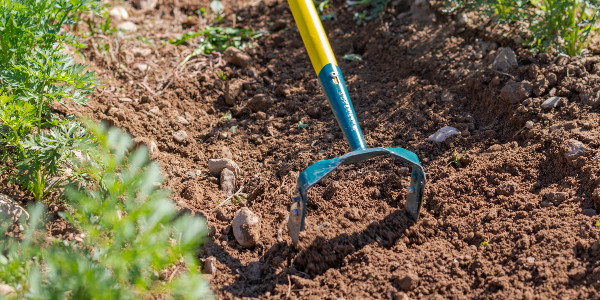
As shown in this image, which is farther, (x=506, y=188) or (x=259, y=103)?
(x=259, y=103)

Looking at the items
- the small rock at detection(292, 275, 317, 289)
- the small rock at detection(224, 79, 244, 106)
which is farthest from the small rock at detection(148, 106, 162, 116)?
the small rock at detection(292, 275, 317, 289)

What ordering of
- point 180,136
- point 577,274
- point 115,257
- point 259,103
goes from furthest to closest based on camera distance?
point 259,103
point 180,136
point 577,274
point 115,257

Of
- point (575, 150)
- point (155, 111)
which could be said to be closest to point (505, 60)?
point (575, 150)

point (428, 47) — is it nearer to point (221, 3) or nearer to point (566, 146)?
point (566, 146)

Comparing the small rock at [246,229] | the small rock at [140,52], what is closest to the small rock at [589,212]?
the small rock at [246,229]

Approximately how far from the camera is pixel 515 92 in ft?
8.42

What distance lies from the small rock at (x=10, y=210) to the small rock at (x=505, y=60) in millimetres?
2414

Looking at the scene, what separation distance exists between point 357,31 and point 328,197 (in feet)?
5.49

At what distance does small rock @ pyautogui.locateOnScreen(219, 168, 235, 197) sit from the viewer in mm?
2410

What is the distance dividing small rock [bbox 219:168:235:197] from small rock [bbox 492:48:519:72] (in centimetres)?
154

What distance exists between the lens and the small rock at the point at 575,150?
218 centimetres

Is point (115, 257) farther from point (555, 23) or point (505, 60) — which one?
point (555, 23)

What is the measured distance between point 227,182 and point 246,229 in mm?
394

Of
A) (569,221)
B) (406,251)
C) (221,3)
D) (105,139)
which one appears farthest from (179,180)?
(221,3)
